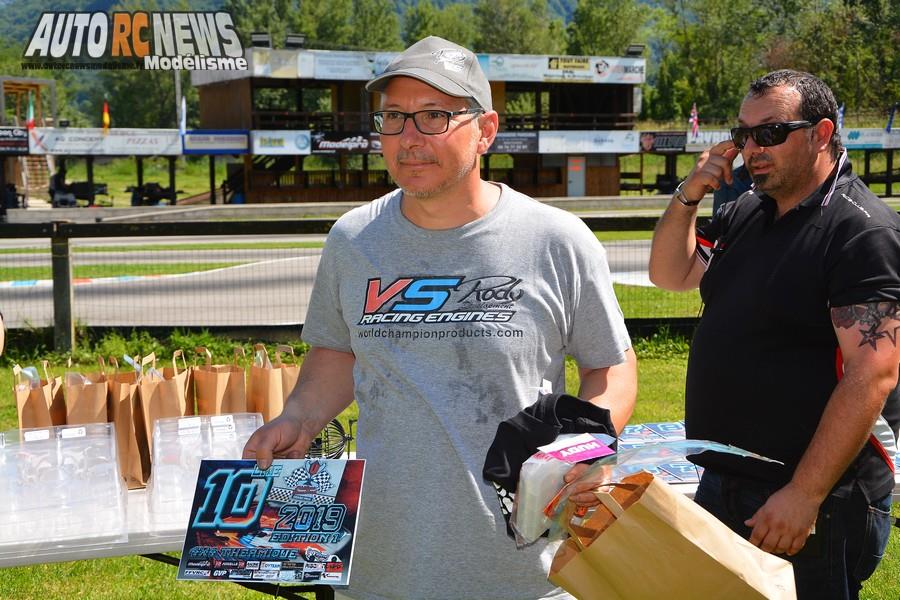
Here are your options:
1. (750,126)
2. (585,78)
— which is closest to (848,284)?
(750,126)

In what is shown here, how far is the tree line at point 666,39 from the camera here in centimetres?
7294

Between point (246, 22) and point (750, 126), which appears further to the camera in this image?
point (246, 22)

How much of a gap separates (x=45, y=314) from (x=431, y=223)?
944cm

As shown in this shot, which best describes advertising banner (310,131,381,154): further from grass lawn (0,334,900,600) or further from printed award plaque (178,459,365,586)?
printed award plaque (178,459,365,586)

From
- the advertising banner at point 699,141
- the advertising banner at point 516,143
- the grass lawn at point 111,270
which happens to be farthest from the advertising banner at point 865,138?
the grass lawn at point 111,270

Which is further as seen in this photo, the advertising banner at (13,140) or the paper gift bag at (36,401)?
the advertising banner at (13,140)

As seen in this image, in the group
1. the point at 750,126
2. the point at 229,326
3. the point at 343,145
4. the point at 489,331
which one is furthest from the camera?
the point at 343,145

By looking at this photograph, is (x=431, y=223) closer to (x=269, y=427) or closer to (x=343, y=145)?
(x=269, y=427)

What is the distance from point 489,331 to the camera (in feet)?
8.00

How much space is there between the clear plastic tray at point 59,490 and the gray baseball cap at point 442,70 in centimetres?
165

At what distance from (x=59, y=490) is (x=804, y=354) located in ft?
7.47

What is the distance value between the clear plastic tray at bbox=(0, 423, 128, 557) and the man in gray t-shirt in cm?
97

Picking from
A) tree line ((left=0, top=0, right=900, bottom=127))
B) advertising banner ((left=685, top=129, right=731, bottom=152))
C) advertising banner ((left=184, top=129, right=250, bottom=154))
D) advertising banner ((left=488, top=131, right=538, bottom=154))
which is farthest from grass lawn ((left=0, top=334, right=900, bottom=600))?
tree line ((left=0, top=0, right=900, bottom=127))

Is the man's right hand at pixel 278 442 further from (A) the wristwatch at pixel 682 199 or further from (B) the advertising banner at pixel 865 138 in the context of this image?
(B) the advertising banner at pixel 865 138
